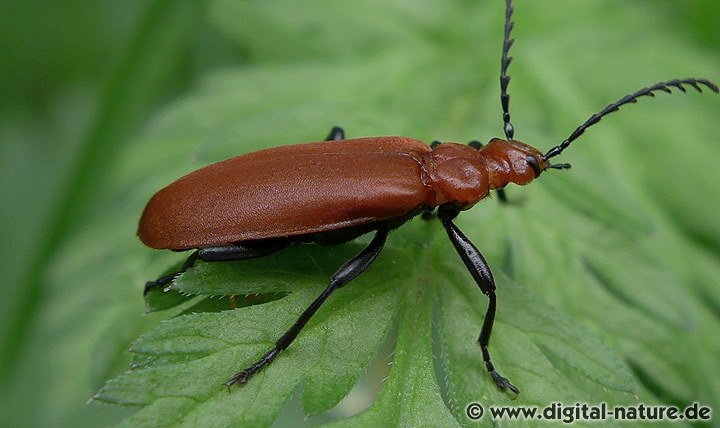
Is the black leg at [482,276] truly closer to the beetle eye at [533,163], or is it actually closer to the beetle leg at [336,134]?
the beetle eye at [533,163]

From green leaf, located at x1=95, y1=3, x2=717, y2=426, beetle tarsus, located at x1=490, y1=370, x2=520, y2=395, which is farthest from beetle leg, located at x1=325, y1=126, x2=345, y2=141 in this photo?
beetle tarsus, located at x1=490, y1=370, x2=520, y2=395

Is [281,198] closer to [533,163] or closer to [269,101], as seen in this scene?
[533,163]

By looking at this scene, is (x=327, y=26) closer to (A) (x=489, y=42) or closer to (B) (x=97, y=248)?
(A) (x=489, y=42)

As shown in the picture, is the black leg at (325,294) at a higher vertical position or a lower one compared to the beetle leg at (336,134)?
lower

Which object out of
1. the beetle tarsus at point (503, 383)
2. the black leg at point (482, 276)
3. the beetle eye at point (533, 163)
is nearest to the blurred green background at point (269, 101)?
the beetle eye at point (533, 163)

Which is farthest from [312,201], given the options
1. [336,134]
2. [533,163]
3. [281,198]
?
[533,163]

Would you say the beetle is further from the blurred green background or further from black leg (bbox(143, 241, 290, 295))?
the blurred green background
